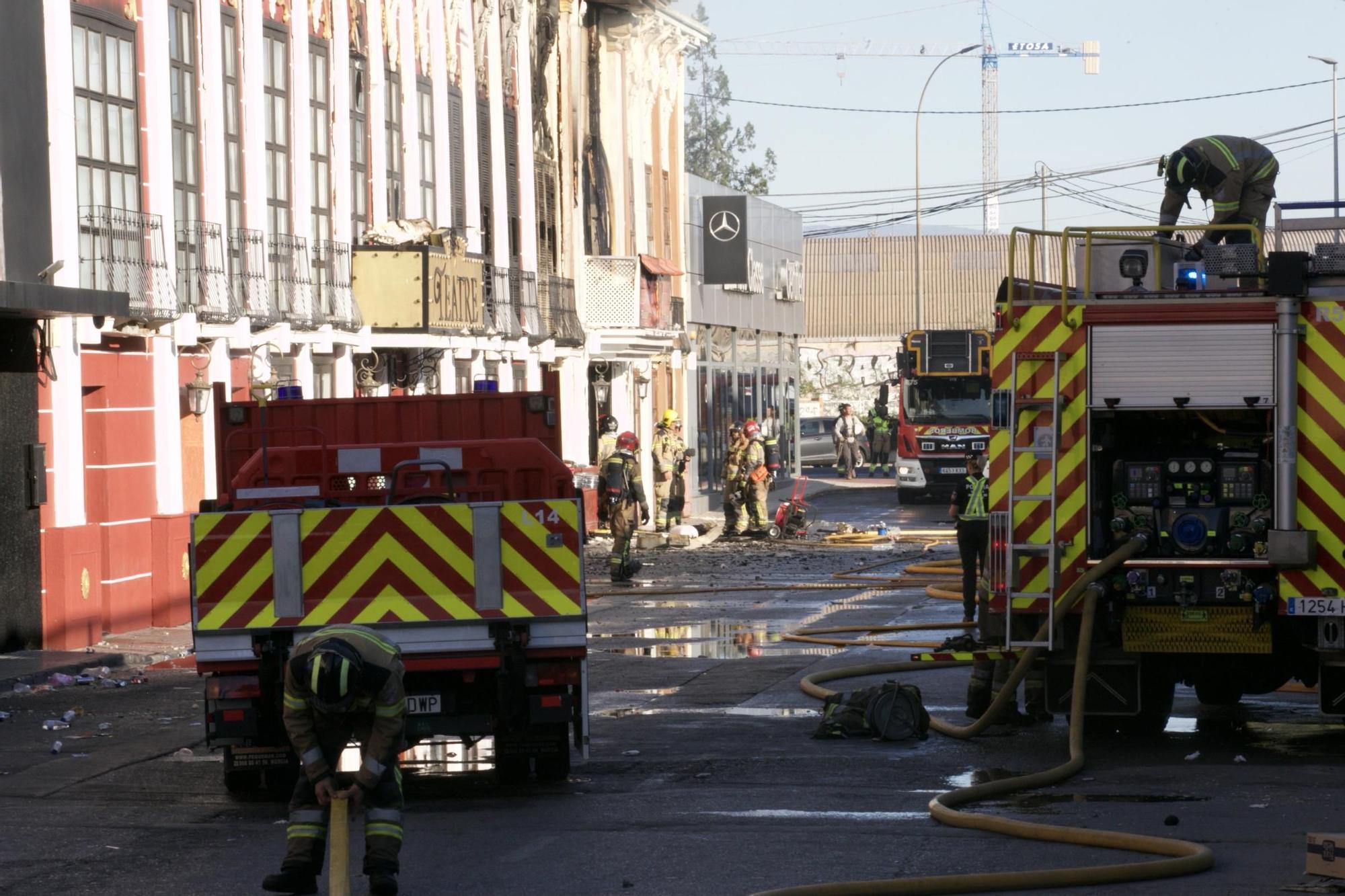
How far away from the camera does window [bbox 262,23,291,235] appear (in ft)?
86.3

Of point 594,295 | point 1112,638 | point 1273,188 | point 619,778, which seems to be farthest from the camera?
point 594,295

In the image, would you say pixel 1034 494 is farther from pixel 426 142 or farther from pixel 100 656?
pixel 426 142

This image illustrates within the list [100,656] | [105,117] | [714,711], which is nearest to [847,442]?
[105,117]

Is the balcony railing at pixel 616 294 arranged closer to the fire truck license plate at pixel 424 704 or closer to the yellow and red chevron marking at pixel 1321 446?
the yellow and red chevron marking at pixel 1321 446

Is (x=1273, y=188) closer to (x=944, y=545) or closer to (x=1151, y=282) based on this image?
(x=1151, y=282)

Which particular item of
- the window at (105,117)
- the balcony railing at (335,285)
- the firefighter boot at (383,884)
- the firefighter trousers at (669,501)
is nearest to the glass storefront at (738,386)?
the firefighter trousers at (669,501)

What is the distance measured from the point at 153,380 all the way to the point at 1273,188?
43.2 feet

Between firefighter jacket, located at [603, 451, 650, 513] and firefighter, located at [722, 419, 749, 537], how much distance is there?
6900mm

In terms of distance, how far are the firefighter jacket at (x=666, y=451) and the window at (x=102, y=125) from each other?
42.9 ft

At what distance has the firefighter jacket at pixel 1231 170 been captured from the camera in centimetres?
1370

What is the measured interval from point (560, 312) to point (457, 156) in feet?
16.4

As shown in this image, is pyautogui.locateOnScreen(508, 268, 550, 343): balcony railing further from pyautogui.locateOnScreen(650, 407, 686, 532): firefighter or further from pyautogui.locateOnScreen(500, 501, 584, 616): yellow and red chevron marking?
pyautogui.locateOnScreen(500, 501, 584, 616): yellow and red chevron marking

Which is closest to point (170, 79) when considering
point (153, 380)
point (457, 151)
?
point (153, 380)

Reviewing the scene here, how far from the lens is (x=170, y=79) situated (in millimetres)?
23344
